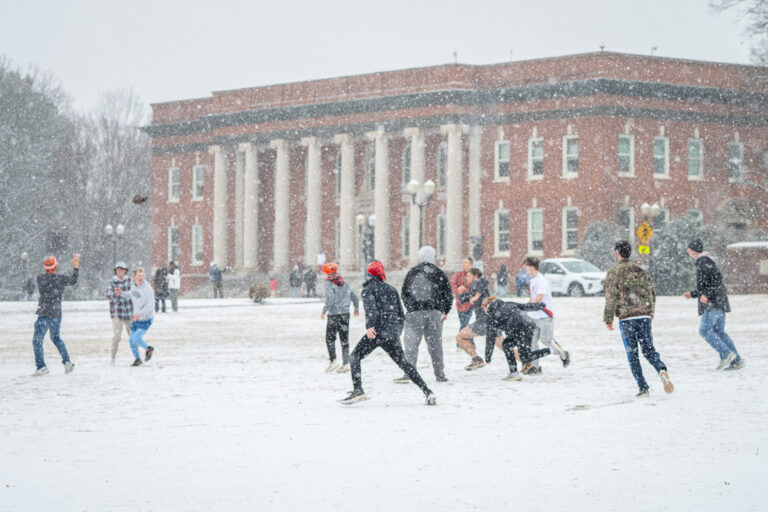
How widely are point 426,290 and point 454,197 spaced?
4220 centimetres

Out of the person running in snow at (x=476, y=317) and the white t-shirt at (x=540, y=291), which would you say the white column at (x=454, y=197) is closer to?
the person running in snow at (x=476, y=317)

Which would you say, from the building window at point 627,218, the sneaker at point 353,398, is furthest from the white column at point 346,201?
the sneaker at point 353,398

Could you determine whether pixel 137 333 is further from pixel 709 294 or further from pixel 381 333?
pixel 709 294

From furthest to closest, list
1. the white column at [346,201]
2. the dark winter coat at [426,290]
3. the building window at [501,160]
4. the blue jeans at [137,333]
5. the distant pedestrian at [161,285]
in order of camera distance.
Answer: the white column at [346,201], the building window at [501,160], the distant pedestrian at [161,285], the blue jeans at [137,333], the dark winter coat at [426,290]

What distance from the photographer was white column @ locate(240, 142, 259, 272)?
64.0m

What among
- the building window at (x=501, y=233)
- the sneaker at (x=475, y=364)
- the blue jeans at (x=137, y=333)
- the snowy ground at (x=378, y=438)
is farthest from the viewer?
the building window at (x=501, y=233)

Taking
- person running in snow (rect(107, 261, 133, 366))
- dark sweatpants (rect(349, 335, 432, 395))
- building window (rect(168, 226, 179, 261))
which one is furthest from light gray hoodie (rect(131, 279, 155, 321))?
building window (rect(168, 226, 179, 261))

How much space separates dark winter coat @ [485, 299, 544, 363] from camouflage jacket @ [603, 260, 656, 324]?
248 cm

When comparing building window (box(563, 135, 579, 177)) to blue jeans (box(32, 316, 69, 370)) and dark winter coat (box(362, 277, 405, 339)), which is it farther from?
dark winter coat (box(362, 277, 405, 339))

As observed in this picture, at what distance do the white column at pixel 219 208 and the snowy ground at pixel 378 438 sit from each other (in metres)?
47.0

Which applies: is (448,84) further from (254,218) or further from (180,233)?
(180,233)

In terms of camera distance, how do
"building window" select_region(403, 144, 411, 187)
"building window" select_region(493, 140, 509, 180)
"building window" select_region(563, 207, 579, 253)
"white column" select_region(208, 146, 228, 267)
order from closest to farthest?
1. "building window" select_region(563, 207, 579, 253)
2. "building window" select_region(493, 140, 509, 180)
3. "building window" select_region(403, 144, 411, 187)
4. "white column" select_region(208, 146, 228, 267)

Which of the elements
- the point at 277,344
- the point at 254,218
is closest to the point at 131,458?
the point at 277,344

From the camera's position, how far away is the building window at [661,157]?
5438 centimetres
